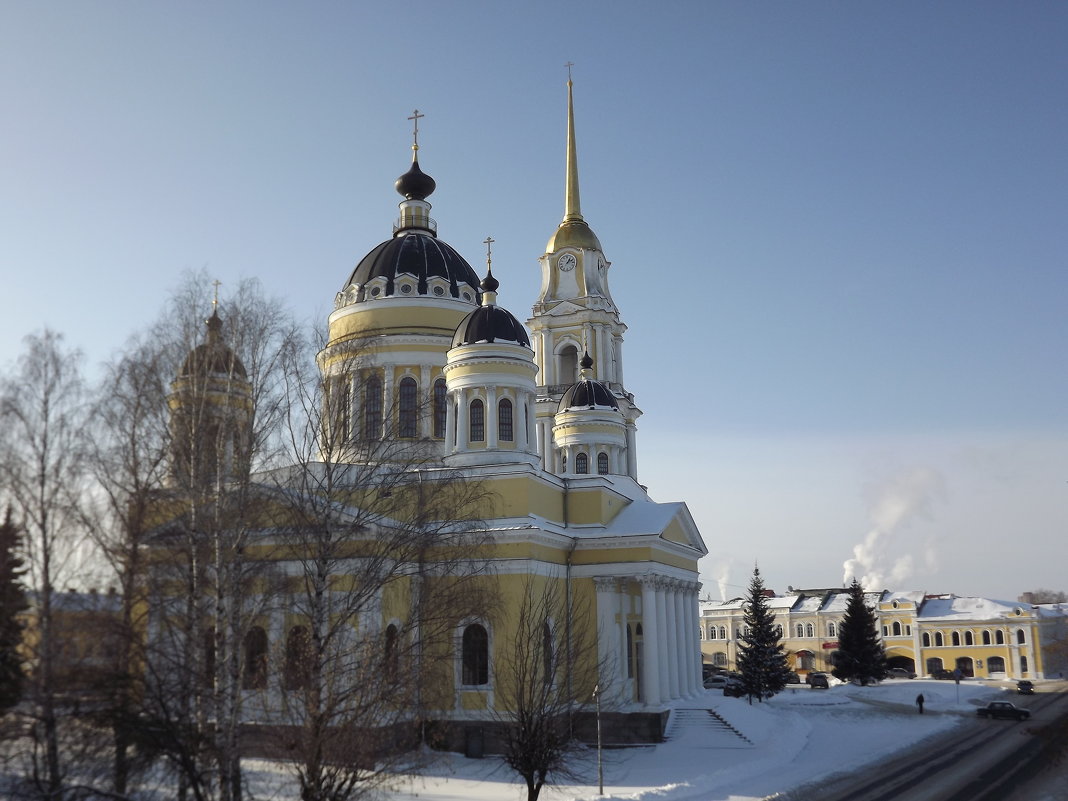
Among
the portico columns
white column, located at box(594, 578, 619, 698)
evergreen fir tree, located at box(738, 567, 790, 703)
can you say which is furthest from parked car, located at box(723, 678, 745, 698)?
white column, located at box(594, 578, 619, 698)

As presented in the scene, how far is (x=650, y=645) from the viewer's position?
31.2 metres

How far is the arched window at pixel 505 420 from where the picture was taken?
31.0 metres

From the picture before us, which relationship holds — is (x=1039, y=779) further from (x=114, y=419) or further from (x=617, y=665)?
(x=114, y=419)

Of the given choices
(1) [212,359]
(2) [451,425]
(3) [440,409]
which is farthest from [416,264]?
(1) [212,359]

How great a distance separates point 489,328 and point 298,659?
16.4m

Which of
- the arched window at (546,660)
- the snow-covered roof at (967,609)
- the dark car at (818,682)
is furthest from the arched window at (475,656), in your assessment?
the snow-covered roof at (967,609)

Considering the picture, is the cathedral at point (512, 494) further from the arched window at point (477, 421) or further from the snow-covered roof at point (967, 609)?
the snow-covered roof at point (967, 609)

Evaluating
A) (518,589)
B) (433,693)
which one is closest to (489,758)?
(518,589)

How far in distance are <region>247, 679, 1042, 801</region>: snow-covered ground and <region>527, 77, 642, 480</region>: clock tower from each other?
1449cm

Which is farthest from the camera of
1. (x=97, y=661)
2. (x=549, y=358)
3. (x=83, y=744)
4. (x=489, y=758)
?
(x=549, y=358)

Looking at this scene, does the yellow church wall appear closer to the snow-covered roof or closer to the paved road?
the paved road

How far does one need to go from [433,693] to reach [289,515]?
5373 mm

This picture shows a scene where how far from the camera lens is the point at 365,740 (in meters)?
14.2

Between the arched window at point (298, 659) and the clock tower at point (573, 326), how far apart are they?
27994 millimetres
